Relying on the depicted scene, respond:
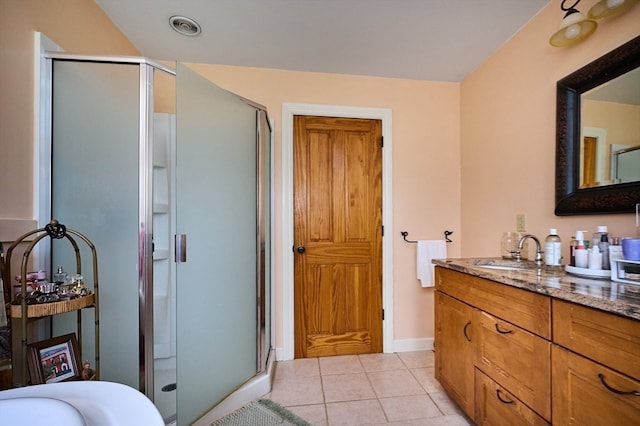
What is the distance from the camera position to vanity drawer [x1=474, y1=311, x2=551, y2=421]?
100 cm

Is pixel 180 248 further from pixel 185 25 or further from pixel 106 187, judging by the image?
pixel 185 25

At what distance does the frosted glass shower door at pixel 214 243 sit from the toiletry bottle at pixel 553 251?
1.70 metres

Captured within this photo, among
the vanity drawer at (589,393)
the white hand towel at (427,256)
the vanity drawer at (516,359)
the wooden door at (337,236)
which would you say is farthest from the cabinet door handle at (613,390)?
the wooden door at (337,236)

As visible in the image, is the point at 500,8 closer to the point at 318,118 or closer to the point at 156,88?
the point at 318,118

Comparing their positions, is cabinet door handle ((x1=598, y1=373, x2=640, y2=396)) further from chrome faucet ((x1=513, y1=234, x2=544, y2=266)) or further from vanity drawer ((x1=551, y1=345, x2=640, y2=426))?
chrome faucet ((x1=513, y1=234, x2=544, y2=266))

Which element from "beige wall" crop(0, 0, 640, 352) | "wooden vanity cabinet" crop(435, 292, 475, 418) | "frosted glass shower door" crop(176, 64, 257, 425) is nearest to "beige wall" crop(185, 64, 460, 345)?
"beige wall" crop(0, 0, 640, 352)

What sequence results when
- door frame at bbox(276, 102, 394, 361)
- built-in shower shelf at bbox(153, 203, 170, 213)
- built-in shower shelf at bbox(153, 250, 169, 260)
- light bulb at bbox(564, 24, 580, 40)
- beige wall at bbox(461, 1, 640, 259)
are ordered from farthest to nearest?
1. door frame at bbox(276, 102, 394, 361)
2. built-in shower shelf at bbox(153, 250, 169, 260)
3. built-in shower shelf at bbox(153, 203, 170, 213)
4. beige wall at bbox(461, 1, 640, 259)
5. light bulb at bbox(564, 24, 580, 40)

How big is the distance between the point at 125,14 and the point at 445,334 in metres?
2.77

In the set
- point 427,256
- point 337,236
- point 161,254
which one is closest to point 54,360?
→ point 161,254

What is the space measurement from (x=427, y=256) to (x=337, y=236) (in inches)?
31.6

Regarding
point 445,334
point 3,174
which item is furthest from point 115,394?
point 445,334

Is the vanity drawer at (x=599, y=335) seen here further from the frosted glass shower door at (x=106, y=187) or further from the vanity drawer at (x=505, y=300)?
the frosted glass shower door at (x=106, y=187)

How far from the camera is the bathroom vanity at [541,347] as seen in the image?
0.78 metres

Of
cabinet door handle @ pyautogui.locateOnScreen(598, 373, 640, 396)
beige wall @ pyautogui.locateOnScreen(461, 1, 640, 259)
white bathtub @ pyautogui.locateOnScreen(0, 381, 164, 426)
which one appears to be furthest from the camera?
beige wall @ pyautogui.locateOnScreen(461, 1, 640, 259)
